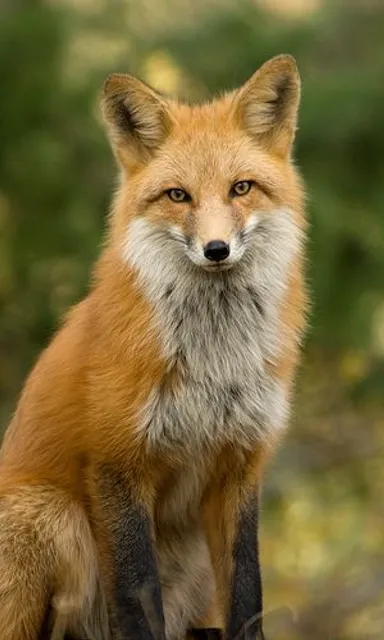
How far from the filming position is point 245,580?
519 centimetres

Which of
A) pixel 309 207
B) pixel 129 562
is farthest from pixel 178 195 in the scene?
pixel 309 207

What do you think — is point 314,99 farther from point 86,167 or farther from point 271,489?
point 271,489

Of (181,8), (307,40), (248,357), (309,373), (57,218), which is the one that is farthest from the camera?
(181,8)

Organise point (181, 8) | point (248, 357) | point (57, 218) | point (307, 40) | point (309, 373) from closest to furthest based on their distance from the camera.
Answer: point (248, 357)
point (57, 218)
point (307, 40)
point (309, 373)
point (181, 8)

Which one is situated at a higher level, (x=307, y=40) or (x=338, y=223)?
(x=307, y=40)

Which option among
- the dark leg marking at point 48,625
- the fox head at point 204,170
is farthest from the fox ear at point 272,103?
the dark leg marking at point 48,625

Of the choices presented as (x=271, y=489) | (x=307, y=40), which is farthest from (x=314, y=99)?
(x=271, y=489)

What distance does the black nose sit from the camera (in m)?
4.84

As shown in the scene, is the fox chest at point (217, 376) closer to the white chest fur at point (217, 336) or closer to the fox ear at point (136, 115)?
the white chest fur at point (217, 336)

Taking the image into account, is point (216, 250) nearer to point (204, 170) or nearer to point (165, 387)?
point (204, 170)

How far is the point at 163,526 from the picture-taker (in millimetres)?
5305

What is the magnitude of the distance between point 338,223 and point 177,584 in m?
4.88

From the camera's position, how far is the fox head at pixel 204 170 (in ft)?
Result: 16.4

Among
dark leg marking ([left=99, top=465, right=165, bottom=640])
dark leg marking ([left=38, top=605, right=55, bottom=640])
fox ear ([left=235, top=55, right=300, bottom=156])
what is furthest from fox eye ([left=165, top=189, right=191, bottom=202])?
dark leg marking ([left=38, top=605, right=55, bottom=640])
